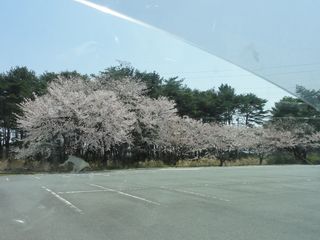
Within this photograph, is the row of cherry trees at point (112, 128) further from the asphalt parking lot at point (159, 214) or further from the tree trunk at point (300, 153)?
the asphalt parking lot at point (159, 214)

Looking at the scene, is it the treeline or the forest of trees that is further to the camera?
the treeline

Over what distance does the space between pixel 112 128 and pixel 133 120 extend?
77.1 inches

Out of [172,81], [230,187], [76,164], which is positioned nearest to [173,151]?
[172,81]

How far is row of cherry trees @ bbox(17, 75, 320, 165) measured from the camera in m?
26.5

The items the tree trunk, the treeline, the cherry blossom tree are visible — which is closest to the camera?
the cherry blossom tree

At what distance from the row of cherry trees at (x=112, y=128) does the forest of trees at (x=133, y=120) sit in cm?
6

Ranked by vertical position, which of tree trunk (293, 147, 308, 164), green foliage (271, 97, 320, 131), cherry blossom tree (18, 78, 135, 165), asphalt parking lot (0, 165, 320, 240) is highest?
green foliage (271, 97, 320, 131)

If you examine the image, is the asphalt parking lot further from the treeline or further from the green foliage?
the green foliage

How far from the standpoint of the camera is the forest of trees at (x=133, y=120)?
26859 mm

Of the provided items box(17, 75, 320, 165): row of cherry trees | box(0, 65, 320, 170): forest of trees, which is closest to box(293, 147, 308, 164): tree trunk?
box(0, 65, 320, 170): forest of trees

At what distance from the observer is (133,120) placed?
28.7 m

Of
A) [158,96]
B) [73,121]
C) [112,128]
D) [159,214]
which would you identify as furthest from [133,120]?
[159,214]

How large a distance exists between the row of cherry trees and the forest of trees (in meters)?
0.06

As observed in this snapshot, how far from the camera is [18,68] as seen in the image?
37188mm
